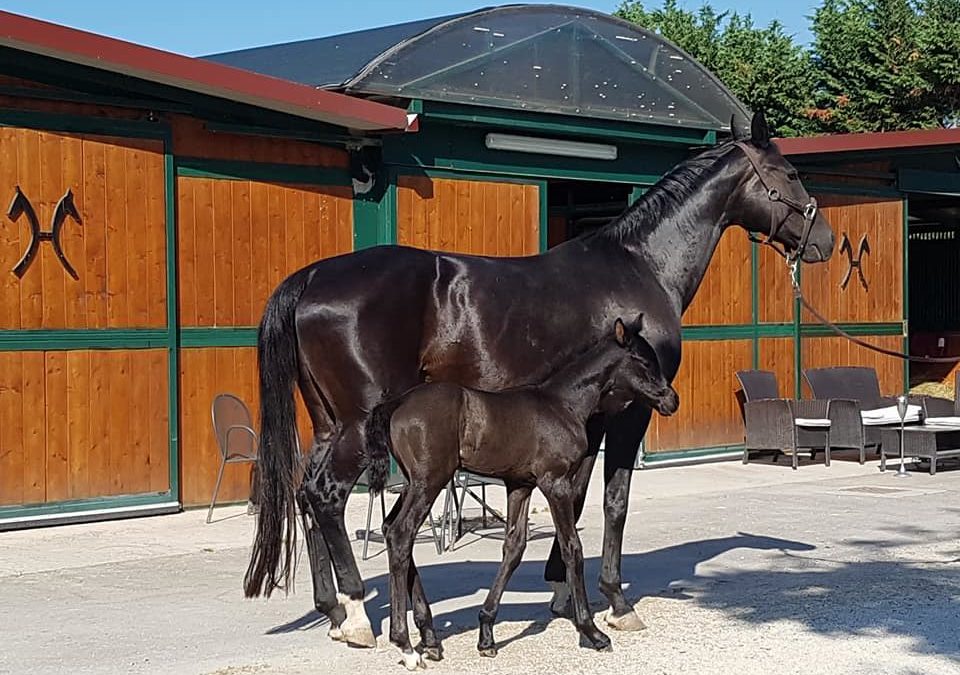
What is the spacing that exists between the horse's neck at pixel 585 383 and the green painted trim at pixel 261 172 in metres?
5.37

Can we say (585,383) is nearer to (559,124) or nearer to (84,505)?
(84,505)

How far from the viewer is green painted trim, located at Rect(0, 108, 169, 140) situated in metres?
10.2

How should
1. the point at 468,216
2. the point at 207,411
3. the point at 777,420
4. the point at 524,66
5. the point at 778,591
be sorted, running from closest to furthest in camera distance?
the point at 778,591 → the point at 207,411 → the point at 468,216 → the point at 524,66 → the point at 777,420

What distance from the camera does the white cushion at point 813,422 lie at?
14795 millimetres

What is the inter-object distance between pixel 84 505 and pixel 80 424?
0.61 metres

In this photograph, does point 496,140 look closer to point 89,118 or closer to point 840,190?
point 89,118

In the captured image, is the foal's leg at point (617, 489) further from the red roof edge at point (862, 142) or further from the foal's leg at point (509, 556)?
the red roof edge at point (862, 142)

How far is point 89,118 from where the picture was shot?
10555 mm

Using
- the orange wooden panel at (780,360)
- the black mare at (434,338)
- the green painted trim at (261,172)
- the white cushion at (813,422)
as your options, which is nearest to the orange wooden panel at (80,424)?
the green painted trim at (261,172)

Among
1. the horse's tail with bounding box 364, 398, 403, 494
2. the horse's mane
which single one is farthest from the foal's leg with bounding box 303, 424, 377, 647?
the horse's mane

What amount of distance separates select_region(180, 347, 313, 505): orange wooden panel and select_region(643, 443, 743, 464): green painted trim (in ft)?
15.7

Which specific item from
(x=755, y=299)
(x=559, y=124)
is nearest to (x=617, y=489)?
(x=559, y=124)

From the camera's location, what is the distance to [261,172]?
11617 mm

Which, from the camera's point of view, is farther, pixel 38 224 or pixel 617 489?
pixel 38 224
